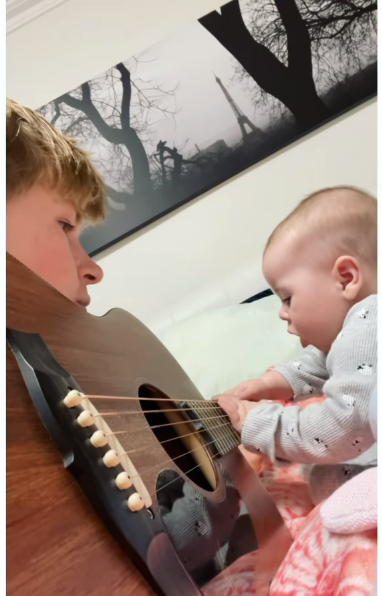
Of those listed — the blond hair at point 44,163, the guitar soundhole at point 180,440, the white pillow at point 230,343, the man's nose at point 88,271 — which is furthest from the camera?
the white pillow at point 230,343

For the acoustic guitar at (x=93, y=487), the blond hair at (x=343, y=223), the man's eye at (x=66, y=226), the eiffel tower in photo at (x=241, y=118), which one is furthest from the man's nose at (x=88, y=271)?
the eiffel tower in photo at (x=241, y=118)

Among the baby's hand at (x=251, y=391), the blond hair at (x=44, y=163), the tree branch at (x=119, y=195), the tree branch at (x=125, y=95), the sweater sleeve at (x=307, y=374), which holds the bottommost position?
the sweater sleeve at (x=307, y=374)

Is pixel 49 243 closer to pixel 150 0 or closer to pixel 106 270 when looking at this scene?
pixel 106 270

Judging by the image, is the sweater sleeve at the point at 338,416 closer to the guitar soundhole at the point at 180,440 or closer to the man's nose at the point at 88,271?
the guitar soundhole at the point at 180,440

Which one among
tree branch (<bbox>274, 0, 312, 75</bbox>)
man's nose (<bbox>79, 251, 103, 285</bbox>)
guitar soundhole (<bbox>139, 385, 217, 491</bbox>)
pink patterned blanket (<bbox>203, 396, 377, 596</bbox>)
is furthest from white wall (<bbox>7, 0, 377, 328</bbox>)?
pink patterned blanket (<bbox>203, 396, 377, 596</bbox>)

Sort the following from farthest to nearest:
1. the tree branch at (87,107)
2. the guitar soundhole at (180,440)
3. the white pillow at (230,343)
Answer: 1. the tree branch at (87,107)
2. the white pillow at (230,343)
3. the guitar soundhole at (180,440)

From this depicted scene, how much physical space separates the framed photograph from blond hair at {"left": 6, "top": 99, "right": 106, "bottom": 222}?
36 centimetres

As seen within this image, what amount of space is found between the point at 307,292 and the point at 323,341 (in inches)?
3.9

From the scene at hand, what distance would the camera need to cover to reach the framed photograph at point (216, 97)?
54.1 inches

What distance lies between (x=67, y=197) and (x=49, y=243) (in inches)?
5.1

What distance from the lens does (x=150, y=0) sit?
1.43 m

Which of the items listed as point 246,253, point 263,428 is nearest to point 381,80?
point 263,428

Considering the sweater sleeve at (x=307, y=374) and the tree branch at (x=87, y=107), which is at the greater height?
the tree branch at (x=87, y=107)

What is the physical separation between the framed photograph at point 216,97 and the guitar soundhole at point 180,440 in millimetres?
713
